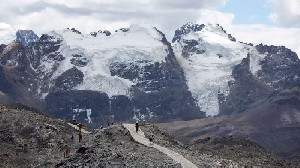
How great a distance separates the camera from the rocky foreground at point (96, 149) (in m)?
86.2

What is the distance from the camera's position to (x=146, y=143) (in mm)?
102938

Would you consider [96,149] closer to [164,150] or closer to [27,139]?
[164,150]

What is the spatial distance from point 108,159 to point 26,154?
48.4 metres

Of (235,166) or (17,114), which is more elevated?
(17,114)

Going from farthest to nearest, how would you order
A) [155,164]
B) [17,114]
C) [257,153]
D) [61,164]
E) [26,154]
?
[17,114] → [257,153] → [26,154] → [61,164] → [155,164]

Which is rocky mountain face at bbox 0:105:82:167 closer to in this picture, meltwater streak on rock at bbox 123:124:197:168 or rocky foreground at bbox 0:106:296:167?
rocky foreground at bbox 0:106:296:167

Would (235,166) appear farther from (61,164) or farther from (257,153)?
(257,153)

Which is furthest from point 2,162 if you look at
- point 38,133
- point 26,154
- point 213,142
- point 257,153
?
point 213,142

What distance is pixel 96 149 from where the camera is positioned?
89750mm

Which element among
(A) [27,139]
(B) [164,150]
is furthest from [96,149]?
(A) [27,139]

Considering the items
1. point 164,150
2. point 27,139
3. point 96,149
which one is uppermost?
point 27,139

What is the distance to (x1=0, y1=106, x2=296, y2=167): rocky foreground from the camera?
8625cm

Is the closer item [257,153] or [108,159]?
[108,159]

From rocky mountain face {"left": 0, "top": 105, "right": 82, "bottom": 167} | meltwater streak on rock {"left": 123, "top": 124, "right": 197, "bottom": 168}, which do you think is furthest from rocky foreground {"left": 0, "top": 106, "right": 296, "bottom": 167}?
meltwater streak on rock {"left": 123, "top": 124, "right": 197, "bottom": 168}
